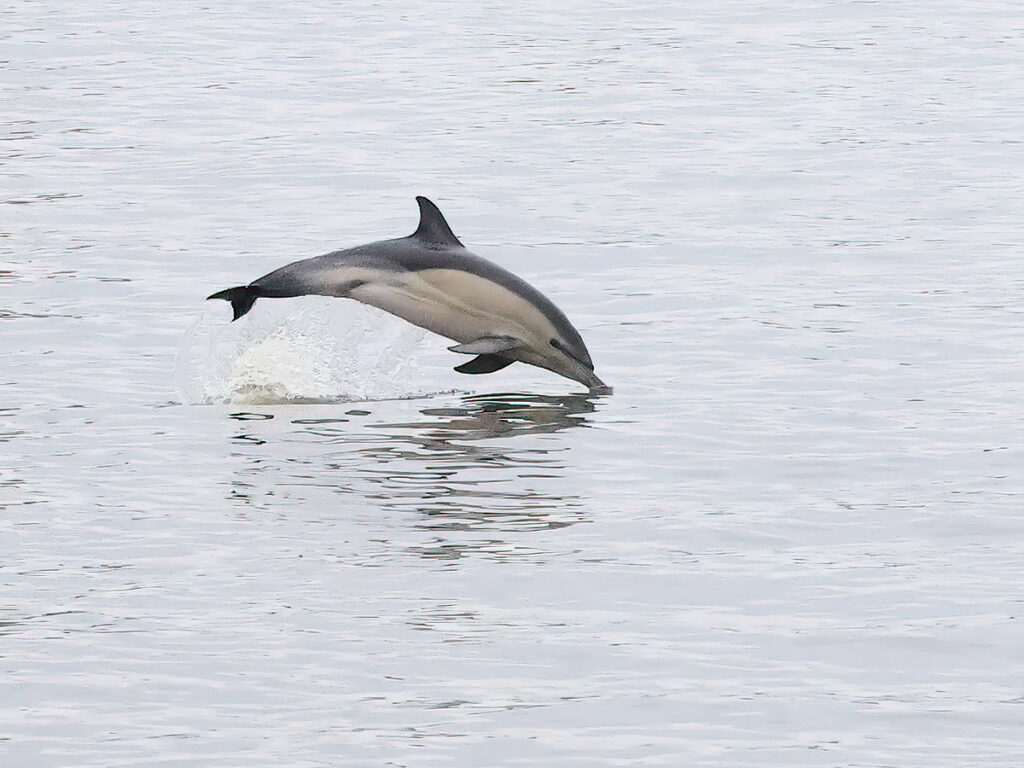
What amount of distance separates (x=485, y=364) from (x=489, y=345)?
16 cm

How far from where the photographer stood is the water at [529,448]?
8.98 metres

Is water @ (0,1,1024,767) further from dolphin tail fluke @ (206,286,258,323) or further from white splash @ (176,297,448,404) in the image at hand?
dolphin tail fluke @ (206,286,258,323)

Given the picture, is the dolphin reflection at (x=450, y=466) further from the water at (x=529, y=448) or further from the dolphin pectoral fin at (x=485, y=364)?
the dolphin pectoral fin at (x=485, y=364)

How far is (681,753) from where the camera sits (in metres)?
8.48

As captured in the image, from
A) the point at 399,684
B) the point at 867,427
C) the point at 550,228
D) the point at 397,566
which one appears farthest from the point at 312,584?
the point at 550,228

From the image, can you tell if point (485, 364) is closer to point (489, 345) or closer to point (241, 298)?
point (489, 345)

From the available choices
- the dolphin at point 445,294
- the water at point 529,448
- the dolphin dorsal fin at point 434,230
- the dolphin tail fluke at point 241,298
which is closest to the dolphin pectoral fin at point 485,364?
the dolphin at point 445,294

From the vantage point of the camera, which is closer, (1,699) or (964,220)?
(1,699)

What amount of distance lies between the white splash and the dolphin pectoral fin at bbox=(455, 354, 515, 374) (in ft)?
0.80

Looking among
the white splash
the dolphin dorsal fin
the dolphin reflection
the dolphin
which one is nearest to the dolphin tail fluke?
the dolphin

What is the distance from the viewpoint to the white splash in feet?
48.7

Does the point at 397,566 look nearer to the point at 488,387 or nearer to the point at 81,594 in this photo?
the point at 81,594

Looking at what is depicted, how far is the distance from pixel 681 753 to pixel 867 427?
539cm

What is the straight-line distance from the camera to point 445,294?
15.4 meters
